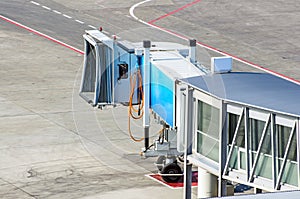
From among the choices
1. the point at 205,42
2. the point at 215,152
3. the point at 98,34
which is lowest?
the point at 205,42

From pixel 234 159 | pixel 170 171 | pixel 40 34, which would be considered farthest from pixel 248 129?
pixel 40 34

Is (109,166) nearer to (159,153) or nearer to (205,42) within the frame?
(159,153)

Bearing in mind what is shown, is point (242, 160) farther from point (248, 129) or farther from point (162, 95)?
point (162, 95)

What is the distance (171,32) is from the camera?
66.9 meters

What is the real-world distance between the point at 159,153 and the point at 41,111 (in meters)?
14.1

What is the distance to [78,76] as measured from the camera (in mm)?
58031

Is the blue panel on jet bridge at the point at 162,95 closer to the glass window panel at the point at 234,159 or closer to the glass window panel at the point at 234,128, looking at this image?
the glass window panel at the point at 234,128

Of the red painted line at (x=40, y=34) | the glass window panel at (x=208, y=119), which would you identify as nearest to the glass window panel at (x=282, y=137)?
the glass window panel at (x=208, y=119)

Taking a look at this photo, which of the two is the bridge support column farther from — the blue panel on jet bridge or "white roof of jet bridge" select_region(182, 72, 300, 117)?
"white roof of jet bridge" select_region(182, 72, 300, 117)

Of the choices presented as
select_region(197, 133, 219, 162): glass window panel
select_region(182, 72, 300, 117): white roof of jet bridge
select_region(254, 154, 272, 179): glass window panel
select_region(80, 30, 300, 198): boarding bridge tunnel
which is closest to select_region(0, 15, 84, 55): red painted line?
select_region(80, 30, 300, 198): boarding bridge tunnel

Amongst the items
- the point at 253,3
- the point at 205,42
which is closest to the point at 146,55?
the point at 205,42

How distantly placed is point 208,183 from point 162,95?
139 inches

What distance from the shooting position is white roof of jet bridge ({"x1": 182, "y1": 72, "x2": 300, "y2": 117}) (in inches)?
1172

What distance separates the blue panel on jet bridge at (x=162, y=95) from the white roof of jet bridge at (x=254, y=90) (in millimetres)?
1047
